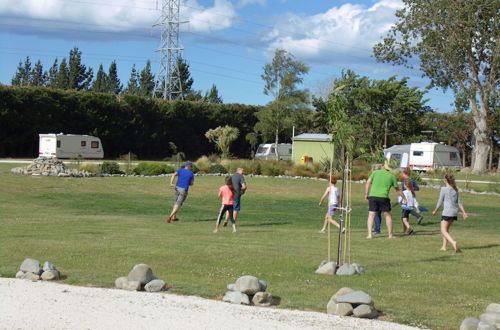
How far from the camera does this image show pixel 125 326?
7.74 m

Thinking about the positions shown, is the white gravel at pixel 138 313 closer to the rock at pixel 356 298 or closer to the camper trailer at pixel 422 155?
the rock at pixel 356 298

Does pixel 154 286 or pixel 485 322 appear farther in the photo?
pixel 154 286

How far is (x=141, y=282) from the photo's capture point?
9.67m

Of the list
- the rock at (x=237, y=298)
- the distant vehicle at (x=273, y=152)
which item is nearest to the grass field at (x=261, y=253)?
the rock at (x=237, y=298)

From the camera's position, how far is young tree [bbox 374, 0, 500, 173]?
4918 centimetres

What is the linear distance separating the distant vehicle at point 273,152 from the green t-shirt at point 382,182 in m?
38.3

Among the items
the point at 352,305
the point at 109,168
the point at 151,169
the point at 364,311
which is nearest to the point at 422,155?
the point at 151,169

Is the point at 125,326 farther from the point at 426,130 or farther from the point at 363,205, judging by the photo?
the point at 426,130

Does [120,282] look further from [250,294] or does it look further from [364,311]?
[364,311]

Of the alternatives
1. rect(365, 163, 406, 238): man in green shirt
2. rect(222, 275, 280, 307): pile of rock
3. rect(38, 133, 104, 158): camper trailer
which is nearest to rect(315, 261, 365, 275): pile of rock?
rect(222, 275, 280, 307): pile of rock

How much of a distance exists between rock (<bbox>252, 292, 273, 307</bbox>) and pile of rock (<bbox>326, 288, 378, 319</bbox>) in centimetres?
79

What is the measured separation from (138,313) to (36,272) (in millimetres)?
2691

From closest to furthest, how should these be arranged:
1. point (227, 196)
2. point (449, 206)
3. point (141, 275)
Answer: point (141, 275) → point (449, 206) → point (227, 196)

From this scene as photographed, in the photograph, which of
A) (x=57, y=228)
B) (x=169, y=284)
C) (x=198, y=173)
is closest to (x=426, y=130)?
(x=198, y=173)
